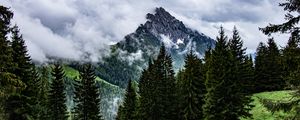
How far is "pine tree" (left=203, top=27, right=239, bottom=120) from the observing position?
45.2 meters

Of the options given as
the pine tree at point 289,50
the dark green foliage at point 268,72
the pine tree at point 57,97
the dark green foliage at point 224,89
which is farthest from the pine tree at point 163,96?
the pine tree at point 289,50

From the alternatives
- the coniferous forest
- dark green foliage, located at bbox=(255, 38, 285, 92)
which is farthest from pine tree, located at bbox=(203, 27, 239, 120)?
dark green foliage, located at bbox=(255, 38, 285, 92)

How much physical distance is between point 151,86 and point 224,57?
22.8m

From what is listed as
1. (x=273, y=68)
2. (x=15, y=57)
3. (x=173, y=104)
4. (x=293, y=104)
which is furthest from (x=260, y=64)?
(x=293, y=104)

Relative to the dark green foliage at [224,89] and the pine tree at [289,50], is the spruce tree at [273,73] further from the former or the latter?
the pine tree at [289,50]

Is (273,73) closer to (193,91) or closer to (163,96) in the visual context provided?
(163,96)

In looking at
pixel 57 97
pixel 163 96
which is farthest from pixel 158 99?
pixel 57 97

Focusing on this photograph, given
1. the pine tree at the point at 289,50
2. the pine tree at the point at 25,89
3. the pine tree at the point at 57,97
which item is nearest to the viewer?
the pine tree at the point at 289,50

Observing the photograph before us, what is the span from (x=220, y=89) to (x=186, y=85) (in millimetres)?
14672

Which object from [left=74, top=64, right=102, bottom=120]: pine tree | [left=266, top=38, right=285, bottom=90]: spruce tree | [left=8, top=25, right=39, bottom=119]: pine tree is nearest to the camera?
[left=8, top=25, right=39, bottom=119]: pine tree

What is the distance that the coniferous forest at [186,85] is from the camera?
2133 cm

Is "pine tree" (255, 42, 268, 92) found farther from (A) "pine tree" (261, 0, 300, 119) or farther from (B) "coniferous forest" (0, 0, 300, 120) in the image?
(A) "pine tree" (261, 0, 300, 119)

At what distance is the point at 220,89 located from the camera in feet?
149

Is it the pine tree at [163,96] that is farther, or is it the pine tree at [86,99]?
the pine tree at [86,99]
